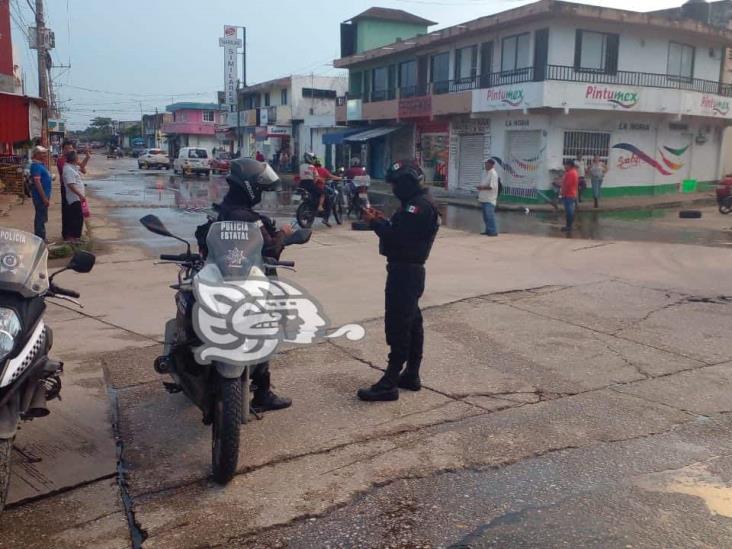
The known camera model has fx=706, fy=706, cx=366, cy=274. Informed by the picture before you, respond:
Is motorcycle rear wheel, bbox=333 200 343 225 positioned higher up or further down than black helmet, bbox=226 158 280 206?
further down

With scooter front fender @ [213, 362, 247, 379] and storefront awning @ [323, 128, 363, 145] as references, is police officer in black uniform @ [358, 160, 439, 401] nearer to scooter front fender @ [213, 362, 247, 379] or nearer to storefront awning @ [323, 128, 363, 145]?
scooter front fender @ [213, 362, 247, 379]

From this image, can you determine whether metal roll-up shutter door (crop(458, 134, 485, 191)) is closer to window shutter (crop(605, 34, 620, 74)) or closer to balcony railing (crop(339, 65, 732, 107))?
balcony railing (crop(339, 65, 732, 107))

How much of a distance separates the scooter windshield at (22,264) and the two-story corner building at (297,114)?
130 ft

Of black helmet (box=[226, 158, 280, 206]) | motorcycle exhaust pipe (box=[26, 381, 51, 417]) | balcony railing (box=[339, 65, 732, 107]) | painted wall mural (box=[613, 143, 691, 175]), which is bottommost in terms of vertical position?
motorcycle exhaust pipe (box=[26, 381, 51, 417])

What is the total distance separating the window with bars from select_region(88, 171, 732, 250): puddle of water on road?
3.52 meters

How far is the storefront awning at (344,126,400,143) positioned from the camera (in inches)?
1321

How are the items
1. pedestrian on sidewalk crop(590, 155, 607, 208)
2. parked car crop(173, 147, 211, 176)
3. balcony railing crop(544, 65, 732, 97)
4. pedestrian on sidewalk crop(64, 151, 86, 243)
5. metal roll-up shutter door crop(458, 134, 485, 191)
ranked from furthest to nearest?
parked car crop(173, 147, 211, 176) → metal roll-up shutter door crop(458, 134, 485, 191) → balcony railing crop(544, 65, 732, 97) → pedestrian on sidewalk crop(590, 155, 607, 208) → pedestrian on sidewalk crop(64, 151, 86, 243)

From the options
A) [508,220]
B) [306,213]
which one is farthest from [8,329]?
[508,220]

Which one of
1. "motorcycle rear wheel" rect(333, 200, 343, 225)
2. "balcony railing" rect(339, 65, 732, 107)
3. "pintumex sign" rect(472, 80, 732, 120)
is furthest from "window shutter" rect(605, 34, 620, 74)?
"motorcycle rear wheel" rect(333, 200, 343, 225)

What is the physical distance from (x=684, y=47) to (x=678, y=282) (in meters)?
21.5

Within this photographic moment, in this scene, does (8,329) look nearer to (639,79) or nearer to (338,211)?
(338,211)

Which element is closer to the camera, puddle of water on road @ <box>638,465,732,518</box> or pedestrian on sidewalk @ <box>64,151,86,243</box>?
puddle of water on road @ <box>638,465,732,518</box>

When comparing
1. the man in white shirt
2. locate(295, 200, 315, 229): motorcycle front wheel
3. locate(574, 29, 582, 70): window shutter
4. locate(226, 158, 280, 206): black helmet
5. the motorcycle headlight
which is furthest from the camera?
locate(574, 29, 582, 70): window shutter

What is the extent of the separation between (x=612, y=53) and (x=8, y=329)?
25552 millimetres
